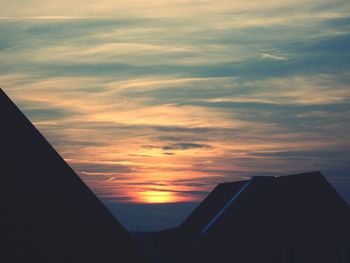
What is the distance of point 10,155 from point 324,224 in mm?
24719

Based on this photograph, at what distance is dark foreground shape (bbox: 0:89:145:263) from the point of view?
11.6 metres

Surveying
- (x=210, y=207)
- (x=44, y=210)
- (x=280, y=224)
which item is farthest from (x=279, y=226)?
(x=44, y=210)

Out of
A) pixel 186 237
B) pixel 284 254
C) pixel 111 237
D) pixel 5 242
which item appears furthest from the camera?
pixel 186 237

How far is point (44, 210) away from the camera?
11836 millimetres

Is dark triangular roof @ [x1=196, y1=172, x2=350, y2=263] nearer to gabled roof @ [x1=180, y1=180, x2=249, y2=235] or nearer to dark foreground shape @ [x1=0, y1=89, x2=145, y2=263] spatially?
gabled roof @ [x1=180, y1=180, x2=249, y2=235]

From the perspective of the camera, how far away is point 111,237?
40.0 feet

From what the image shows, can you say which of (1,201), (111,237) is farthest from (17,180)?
(111,237)

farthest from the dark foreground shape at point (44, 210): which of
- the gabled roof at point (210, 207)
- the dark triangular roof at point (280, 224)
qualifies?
the gabled roof at point (210, 207)

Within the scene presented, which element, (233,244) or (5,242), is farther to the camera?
(233,244)

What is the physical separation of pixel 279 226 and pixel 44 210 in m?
22.2

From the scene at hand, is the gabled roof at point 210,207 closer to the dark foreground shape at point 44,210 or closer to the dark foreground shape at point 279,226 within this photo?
the dark foreground shape at point 279,226

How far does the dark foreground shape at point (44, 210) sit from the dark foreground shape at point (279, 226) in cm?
2017

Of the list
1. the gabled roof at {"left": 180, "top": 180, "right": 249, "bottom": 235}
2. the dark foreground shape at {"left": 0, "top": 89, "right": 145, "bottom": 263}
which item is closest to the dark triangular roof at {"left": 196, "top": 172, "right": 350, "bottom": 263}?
the gabled roof at {"left": 180, "top": 180, "right": 249, "bottom": 235}

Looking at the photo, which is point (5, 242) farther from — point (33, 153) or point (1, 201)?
point (33, 153)
